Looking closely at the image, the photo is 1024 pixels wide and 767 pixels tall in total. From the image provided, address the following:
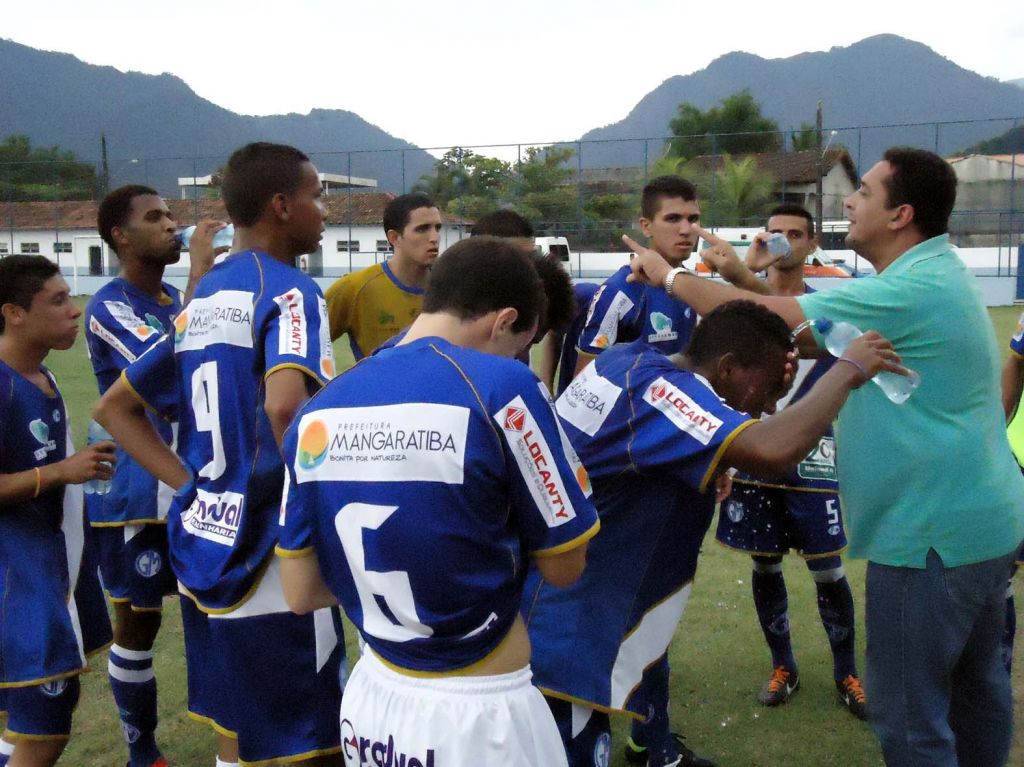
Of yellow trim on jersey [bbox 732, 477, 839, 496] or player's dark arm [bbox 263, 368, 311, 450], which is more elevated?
player's dark arm [bbox 263, 368, 311, 450]

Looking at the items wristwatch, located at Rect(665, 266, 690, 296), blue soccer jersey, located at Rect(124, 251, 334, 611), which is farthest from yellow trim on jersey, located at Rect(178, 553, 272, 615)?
wristwatch, located at Rect(665, 266, 690, 296)

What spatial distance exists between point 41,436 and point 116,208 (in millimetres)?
1464

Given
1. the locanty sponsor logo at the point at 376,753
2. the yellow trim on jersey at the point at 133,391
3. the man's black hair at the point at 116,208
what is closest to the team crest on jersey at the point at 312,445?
the locanty sponsor logo at the point at 376,753

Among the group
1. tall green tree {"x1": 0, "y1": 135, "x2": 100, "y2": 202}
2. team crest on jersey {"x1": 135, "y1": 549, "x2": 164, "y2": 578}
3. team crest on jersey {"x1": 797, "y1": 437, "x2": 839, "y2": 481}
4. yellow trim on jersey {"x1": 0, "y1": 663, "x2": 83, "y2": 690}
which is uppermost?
tall green tree {"x1": 0, "y1": 135, "x2": 100, "y2": 202}

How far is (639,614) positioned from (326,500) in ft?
3.85

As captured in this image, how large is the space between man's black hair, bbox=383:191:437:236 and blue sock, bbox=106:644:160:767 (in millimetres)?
2463

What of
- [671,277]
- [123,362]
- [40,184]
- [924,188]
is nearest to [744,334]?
[671,277]

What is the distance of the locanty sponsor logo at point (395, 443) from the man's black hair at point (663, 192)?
360cm

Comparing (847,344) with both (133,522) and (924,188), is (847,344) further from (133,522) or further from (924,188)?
(133,522)

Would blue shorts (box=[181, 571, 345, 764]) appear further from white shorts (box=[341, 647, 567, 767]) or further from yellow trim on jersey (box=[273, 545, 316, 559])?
white shorts (box=[341, 647, 567, 767])

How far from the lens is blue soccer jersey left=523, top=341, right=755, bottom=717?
2.60 m

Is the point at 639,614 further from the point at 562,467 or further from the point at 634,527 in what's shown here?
the point at 562,467

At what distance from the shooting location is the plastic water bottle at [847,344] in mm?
2865

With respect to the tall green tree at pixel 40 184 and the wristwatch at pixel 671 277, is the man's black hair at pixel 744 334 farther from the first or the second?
the tall green tree at pixel 40 184
